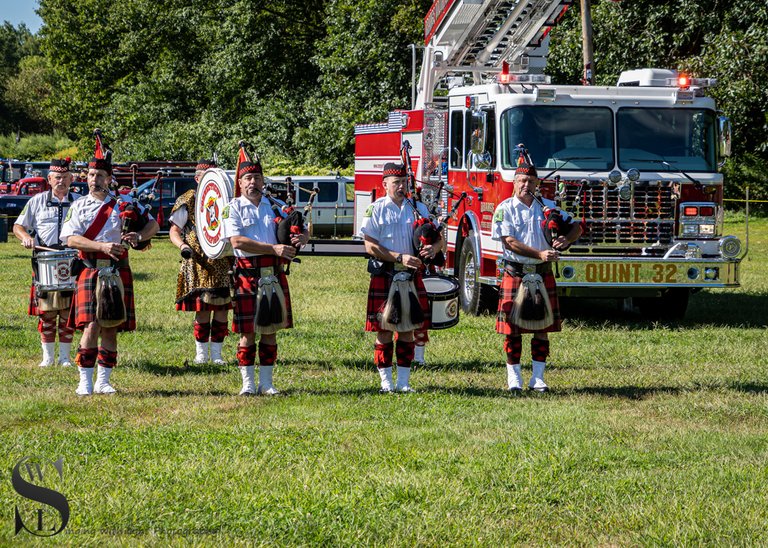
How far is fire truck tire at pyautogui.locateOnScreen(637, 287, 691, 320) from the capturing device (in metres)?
14.6

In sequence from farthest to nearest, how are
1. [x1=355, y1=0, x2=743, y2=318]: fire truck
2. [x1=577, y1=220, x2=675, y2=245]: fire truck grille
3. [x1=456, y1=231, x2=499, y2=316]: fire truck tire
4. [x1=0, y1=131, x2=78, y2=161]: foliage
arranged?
1. [x1=0, y1=131, x2=78, y2=161]: foliage
2. [x1=456, y1=231, x2=499, y2=316]: fire truck tire
3. [x1=577, y1=220, x2=675, y2=245]: fire truck grille
4. [x1=355, y1=0, x2=743, y2=318]: fire truck

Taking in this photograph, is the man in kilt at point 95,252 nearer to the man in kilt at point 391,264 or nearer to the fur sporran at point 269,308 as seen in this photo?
the fur sporran at point 269,308

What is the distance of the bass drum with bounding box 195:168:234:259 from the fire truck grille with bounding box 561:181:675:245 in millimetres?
4864

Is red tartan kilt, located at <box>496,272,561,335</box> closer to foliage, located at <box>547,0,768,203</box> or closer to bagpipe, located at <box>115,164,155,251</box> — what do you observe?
bagpipe, located at <box>115,164,155,251</box>

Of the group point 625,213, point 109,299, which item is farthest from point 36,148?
point 109,299

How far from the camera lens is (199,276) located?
10789mm

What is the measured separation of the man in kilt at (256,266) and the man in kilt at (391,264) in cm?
65

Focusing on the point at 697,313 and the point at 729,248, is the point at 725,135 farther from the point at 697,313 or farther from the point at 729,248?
the point at 697,313

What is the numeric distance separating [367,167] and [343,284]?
1960 mm

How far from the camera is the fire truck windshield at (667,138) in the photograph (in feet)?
44.9

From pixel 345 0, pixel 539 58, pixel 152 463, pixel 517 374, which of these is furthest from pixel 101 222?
pixel 345 0

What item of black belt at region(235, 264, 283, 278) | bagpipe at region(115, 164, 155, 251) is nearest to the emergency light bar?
black belt at region(235, 264, 283, 278)

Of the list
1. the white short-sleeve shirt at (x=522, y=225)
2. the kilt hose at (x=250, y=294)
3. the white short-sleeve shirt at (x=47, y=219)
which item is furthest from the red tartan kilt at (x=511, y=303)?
the white short-sleeve shirt at (x=47, y=219)

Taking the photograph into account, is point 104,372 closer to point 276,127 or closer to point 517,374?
point 517,374
